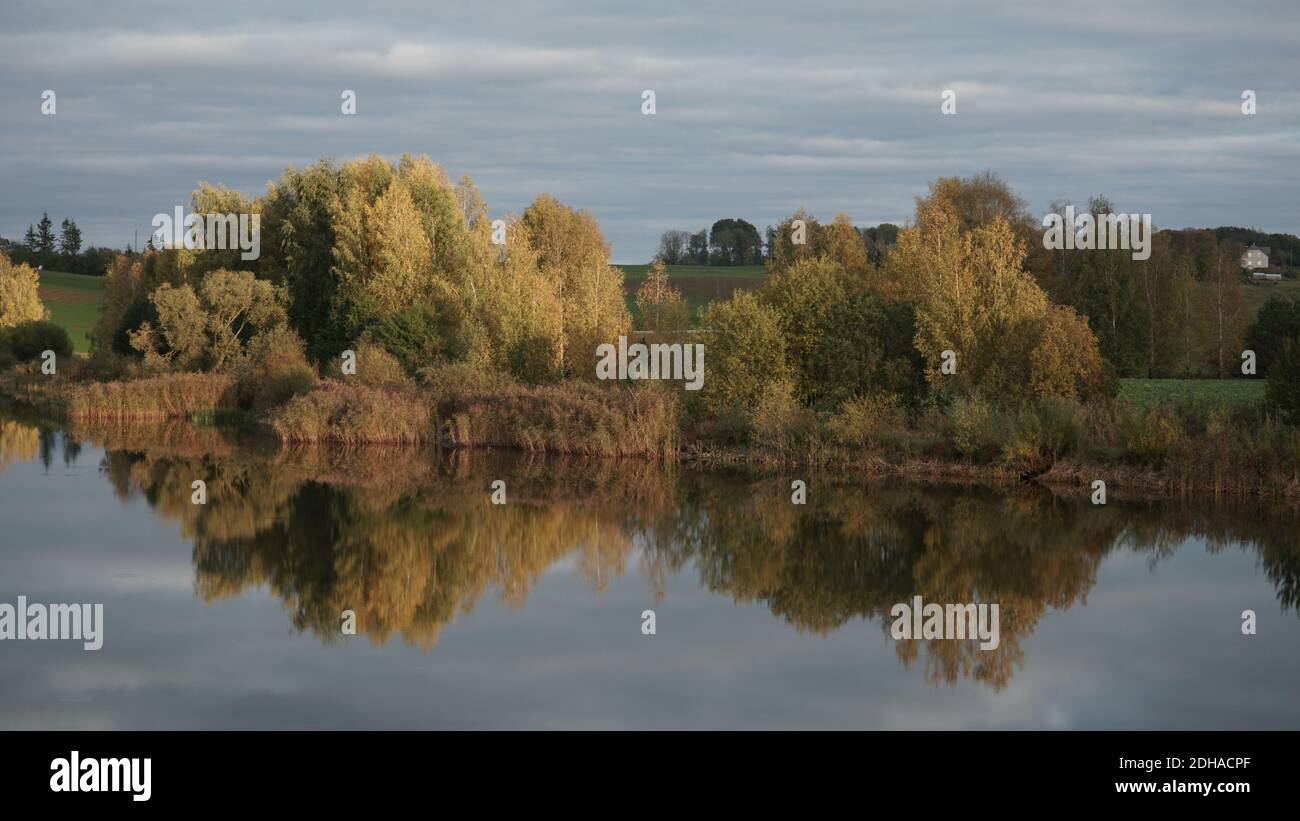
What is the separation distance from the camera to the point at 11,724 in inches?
410

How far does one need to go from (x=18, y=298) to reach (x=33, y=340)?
13.3 feet

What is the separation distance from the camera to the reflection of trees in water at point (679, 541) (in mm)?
15258

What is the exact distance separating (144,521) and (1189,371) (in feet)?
138

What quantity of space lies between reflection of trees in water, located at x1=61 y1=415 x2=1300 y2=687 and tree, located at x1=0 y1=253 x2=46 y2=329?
41333 mm

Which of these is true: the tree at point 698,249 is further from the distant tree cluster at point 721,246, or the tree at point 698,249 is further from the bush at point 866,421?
the bush at point 866,421

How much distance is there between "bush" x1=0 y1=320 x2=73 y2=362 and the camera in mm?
59562

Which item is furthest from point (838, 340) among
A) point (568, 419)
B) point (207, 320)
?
point (207, 320)

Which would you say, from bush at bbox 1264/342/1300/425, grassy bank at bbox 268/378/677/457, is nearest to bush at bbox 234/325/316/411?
grassy bank at bbox 268/378/677/457

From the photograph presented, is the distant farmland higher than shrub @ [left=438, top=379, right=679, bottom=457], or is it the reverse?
the distant farmland

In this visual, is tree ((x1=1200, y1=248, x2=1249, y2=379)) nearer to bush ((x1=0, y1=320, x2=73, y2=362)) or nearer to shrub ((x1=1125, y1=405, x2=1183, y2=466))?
shrub ((x1=1125, y1=405, x2=1183, y2=466))

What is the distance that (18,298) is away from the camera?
62.3 metres

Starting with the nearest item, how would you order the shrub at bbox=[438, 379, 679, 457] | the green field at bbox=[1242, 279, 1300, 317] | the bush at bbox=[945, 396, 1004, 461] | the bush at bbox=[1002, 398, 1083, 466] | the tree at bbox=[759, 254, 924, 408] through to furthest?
the bush at bbox=[1002, 398, 1083, 466]
the bush at bbox=[945, 396, 1004, 461]
the shrub at bbox=[438, 379, 679, 457]
the tree at bbox=[759, 254, 924, 408]
the green field at bbox=[1242, 279, 1300, 317]

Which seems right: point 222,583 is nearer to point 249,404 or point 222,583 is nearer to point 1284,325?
point 249,404

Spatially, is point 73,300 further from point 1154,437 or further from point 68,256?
point 1154,437
